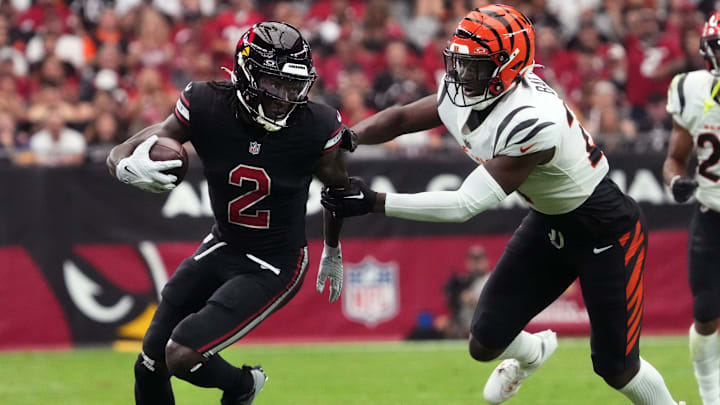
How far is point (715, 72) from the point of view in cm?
591

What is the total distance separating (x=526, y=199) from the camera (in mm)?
5164

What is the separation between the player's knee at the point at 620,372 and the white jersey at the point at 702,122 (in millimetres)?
Result: 1505

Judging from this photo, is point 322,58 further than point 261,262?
Yes

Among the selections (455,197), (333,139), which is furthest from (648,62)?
(455,197)

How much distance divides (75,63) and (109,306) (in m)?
3.58

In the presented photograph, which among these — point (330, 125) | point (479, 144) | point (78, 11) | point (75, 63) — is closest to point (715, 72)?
point (479, 144)

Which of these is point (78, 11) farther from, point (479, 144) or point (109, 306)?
point (479, 144)

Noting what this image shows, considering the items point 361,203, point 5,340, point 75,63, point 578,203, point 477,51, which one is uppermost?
point 477,51

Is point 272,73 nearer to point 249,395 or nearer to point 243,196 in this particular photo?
point 243,196

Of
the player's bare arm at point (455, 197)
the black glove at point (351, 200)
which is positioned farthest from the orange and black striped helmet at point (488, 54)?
the black glove at point (351, 200)

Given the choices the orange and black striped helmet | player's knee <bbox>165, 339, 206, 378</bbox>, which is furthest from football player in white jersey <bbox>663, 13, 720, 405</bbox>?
player's knee <bbox>165, 339, 206, 378</bbox>

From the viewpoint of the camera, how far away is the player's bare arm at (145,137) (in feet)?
15.7

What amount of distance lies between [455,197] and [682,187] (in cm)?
181

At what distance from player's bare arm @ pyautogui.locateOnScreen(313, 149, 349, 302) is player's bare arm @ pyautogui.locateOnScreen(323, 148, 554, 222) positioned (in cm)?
22
